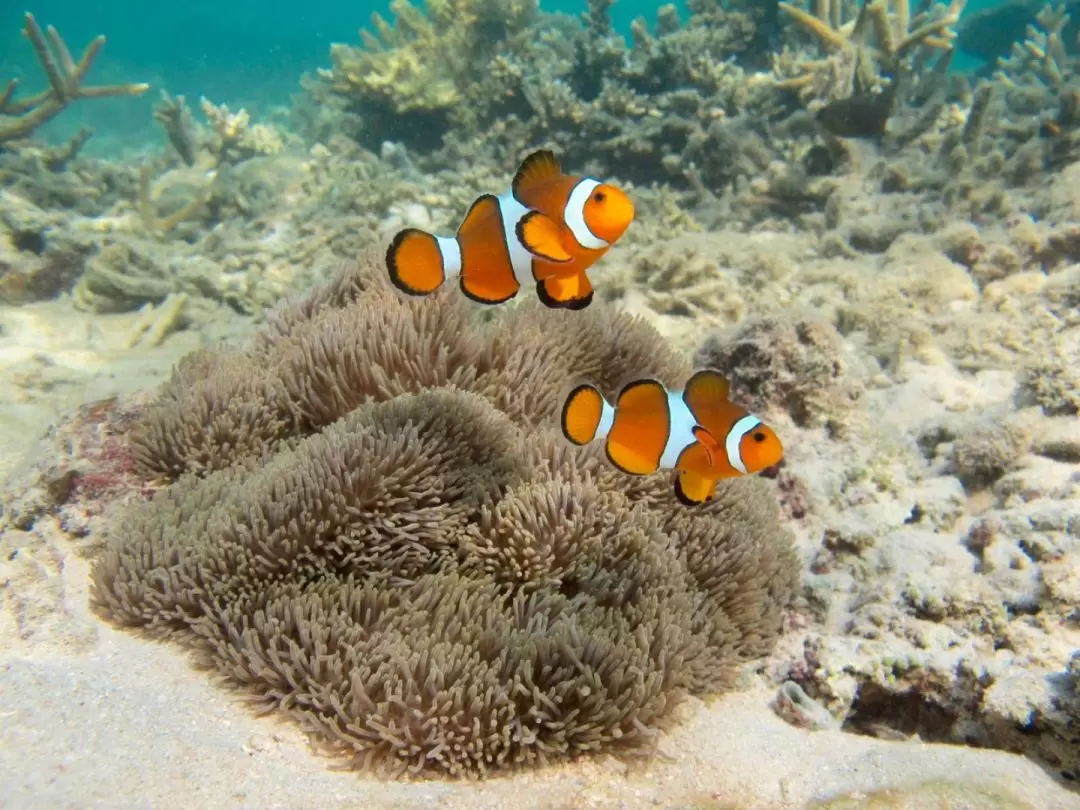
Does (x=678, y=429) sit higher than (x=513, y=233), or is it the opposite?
(x=513, y=233)

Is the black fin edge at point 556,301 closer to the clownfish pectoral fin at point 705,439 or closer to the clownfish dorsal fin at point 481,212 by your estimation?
the clownfish dorsal fin at point 481,212

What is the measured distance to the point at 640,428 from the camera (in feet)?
6.64

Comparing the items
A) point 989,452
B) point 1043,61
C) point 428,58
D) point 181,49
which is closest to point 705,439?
point 989,452

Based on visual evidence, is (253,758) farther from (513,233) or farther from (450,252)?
(513,233)

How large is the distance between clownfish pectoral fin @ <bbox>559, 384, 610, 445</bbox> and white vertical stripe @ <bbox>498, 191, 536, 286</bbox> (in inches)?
16.1

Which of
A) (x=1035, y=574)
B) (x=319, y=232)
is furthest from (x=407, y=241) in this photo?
(x=319, y=232)

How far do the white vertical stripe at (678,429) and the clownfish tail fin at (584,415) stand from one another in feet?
0.56

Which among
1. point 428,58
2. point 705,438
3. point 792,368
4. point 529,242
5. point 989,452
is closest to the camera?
point 529,242

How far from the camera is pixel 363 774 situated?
2.15m

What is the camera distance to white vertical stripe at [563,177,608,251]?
5.40 ft

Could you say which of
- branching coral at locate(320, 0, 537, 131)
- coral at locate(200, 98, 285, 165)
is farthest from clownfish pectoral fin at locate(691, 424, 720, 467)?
coral at locate(200, 98, 285, 165)

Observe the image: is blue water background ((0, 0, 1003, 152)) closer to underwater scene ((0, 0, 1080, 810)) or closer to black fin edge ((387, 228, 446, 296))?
underwater scene ((0, 0, 1080, 810))

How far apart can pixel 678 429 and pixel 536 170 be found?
0.81 metres

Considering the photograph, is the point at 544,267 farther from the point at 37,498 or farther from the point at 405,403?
the point at 37,498
